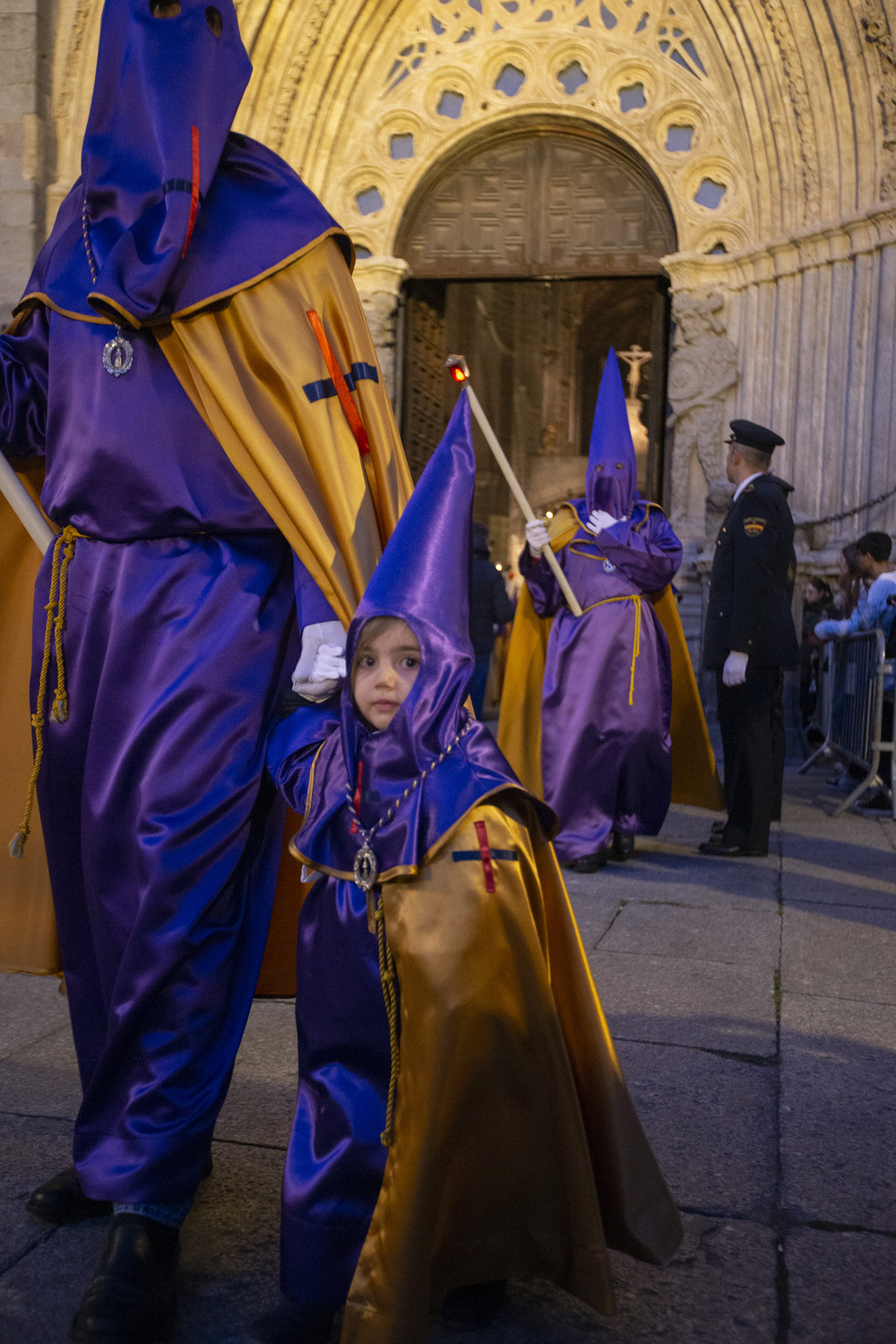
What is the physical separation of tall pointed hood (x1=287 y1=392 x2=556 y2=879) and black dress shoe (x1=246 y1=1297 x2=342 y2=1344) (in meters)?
0.62

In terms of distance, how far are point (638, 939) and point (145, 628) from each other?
2.52 meters

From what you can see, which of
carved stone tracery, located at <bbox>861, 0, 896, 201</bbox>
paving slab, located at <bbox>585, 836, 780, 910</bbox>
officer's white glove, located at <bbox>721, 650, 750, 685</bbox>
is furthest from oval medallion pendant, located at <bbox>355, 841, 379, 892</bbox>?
carved stone tracery, located at <bbox>861, 0, 896, 201</bbox>

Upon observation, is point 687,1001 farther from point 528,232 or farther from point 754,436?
point 528,232

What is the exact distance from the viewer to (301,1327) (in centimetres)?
171

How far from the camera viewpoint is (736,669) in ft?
18.6

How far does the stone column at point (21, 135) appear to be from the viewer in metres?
9.48

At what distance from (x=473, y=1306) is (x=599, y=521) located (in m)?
4.16

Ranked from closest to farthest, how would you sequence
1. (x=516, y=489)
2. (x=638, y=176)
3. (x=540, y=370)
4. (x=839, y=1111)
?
(x=839, y=1111) < (x=516, y=489) < (x=638, y=176) < (x=540, y=370)

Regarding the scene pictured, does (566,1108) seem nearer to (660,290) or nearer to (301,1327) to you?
(301,1327)

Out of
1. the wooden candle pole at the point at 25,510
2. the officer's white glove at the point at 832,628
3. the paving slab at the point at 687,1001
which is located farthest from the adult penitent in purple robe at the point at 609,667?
the wooden candle pole at the point at 25,510

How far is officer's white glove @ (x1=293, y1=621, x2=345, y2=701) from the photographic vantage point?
186 centimetres

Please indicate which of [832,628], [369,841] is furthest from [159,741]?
[832,628]

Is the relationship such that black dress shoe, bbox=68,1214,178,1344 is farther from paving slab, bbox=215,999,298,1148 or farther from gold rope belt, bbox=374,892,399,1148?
paving slab, bbox=215,999,298,1148

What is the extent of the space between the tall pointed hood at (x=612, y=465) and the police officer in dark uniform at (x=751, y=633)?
577mm
